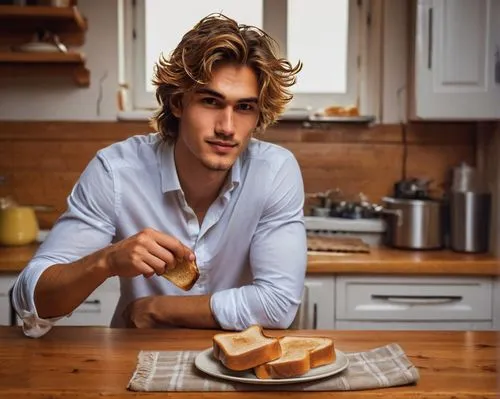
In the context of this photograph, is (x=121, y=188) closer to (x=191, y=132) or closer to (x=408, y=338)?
(x=191, y=132)

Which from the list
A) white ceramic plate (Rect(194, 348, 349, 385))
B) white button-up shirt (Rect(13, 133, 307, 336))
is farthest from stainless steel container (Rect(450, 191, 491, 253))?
white ceramic plate (Rect(194, 348, 349, 385))

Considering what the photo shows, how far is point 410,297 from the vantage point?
2.44 m

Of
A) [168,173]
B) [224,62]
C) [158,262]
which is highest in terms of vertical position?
[224,62]

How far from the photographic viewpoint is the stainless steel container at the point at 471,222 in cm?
260

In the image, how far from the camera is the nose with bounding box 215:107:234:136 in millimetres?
1481

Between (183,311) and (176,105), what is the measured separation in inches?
18.5

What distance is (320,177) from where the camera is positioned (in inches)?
117

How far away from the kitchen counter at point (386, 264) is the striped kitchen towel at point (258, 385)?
1.18 meters

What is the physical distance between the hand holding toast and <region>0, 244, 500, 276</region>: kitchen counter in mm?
1171

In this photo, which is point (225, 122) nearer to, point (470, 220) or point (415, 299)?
point (415, 299)

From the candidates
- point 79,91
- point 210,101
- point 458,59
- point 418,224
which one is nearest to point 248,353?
point 210,101

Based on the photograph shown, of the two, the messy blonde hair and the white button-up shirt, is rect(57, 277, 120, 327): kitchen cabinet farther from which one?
the messy blonde hair

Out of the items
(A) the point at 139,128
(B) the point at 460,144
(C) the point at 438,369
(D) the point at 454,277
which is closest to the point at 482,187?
(B) the point at 460,144

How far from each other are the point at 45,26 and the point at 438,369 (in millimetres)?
2200
